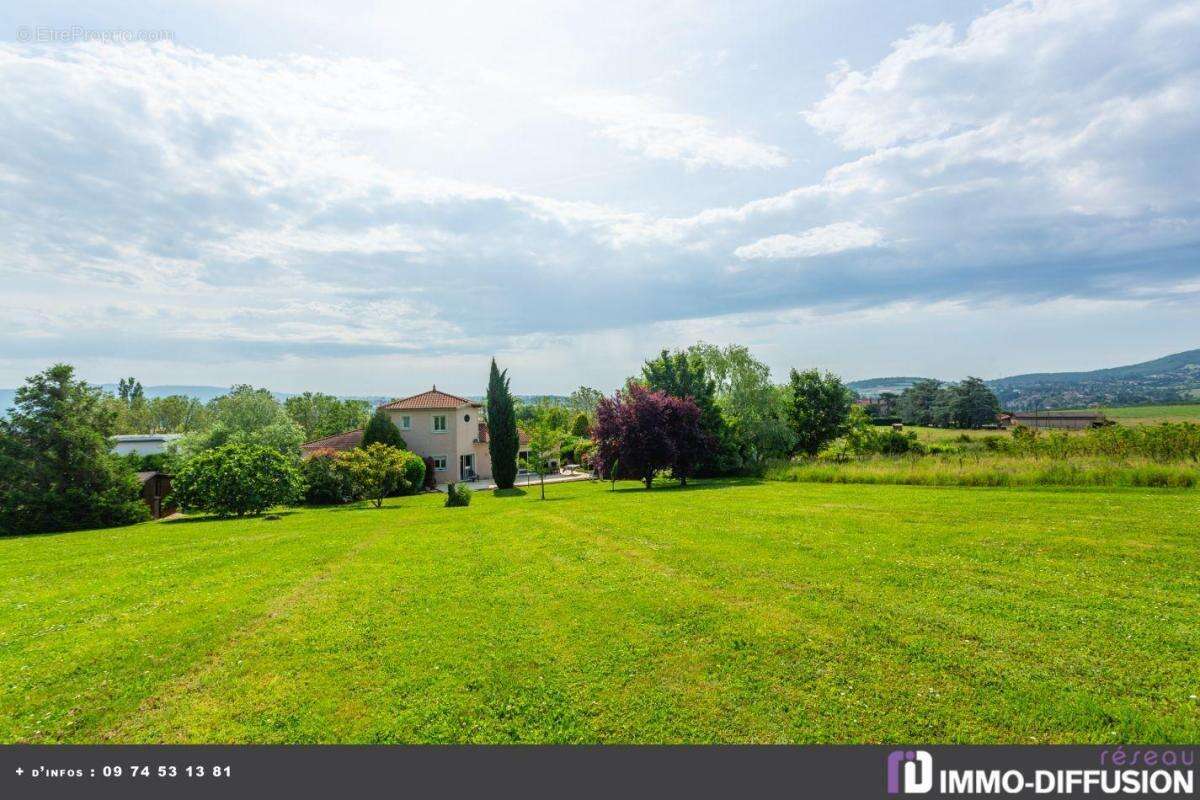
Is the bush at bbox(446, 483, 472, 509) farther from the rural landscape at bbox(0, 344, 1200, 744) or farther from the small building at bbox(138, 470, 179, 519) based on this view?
the small building at bbox(138, 470, 179, 519)

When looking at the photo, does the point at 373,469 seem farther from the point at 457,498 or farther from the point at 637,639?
the point at 637,639

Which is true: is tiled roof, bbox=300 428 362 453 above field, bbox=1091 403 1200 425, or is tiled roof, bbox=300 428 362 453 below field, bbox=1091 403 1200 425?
above

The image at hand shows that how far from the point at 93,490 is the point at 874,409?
13614cm

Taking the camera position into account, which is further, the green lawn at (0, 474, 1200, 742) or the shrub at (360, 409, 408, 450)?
the shrub at (360, 409, 408, 450)

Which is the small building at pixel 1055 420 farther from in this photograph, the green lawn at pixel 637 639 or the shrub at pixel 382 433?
the shrub at pixel 382 433

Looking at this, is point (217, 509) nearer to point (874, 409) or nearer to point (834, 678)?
point (834, 678)

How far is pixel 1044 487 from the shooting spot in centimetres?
1905

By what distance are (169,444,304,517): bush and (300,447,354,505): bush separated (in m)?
6.82

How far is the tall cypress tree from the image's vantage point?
38406 mm

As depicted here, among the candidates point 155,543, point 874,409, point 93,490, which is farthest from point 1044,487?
point 874,409
